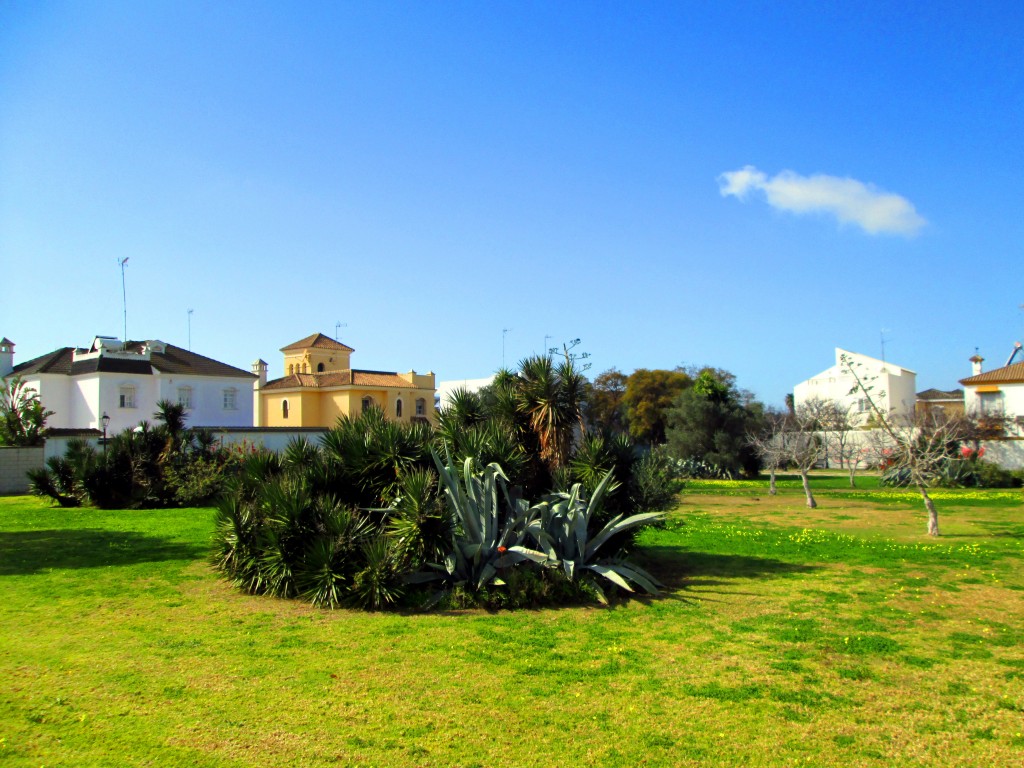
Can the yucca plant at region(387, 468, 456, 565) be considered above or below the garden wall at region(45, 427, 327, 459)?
below

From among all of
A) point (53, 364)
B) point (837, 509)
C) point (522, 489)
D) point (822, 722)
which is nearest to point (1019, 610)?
point (822, 722)

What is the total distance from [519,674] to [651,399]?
56562 mm

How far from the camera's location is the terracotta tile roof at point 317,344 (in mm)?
74450

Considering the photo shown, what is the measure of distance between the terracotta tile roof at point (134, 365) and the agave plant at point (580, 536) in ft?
149

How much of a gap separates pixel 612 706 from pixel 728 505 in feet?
73.9

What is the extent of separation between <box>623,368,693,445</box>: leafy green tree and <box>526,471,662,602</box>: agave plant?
50407 millimetres

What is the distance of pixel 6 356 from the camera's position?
52.8m

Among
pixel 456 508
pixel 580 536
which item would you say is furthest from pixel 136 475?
pixel 580 536

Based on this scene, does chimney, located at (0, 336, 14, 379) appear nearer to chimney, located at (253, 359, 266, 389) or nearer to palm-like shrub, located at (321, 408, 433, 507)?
chimney, located at (253, 359, 266, 389)

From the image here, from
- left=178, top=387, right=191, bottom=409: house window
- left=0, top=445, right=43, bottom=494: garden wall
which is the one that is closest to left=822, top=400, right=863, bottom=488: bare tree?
left=0, top=445, right=43, bottom=494: garden wall

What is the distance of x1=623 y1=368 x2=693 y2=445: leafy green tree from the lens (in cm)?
6219

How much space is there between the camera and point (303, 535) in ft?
35.3

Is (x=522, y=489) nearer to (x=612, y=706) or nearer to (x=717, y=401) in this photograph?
(x=612, y=706)

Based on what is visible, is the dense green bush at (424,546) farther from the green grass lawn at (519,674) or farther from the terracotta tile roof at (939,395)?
the terracotta tile roof at (939,395)
